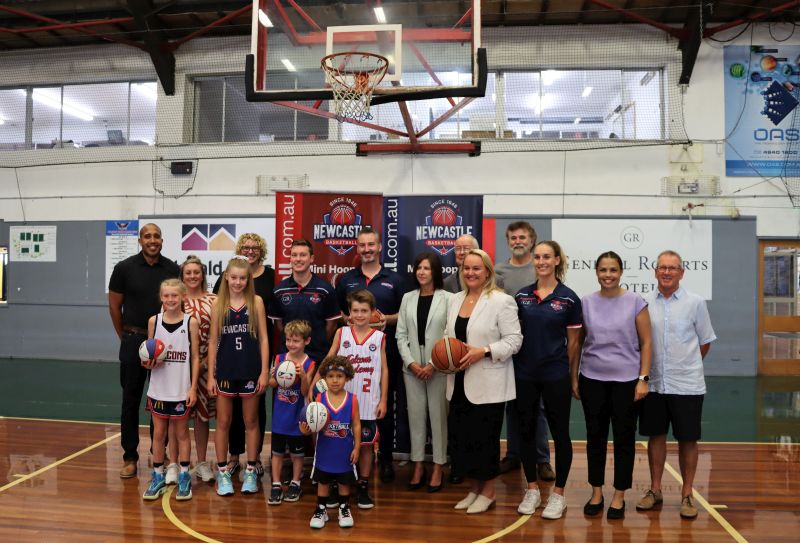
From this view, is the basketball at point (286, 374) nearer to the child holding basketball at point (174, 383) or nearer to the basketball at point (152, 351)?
the child holding basketball at point (174, 383)

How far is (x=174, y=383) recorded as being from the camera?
3.54 metres

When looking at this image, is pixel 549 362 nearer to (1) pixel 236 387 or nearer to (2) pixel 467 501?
→ (2) pixel 467 501

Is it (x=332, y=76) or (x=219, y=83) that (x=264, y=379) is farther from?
(x=219, y=83)

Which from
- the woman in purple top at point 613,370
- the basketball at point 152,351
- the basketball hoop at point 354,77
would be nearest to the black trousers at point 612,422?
the woman in purple top at point 613,370

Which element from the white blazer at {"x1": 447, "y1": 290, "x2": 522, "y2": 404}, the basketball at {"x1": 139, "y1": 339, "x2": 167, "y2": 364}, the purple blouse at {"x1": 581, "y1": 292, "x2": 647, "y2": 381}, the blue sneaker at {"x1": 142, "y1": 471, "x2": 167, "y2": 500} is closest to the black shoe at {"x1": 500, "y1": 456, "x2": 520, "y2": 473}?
the white blazer at {"x1": 447, "y1": 290, "x2": 522, "y2": 404}

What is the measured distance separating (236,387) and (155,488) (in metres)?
0.82

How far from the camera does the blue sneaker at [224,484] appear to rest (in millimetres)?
3498

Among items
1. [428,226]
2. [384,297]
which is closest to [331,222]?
[428,226]

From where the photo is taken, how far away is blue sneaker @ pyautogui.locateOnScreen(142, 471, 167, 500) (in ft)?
11.4

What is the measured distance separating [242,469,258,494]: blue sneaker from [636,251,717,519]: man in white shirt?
2.43 metres

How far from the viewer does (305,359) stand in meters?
3.45

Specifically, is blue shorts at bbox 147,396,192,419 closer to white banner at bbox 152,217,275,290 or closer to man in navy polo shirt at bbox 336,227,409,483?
man in navy polo shirt at bbox 336,227,409,483

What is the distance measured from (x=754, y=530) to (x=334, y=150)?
284 inches

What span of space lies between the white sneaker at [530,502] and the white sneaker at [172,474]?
2196mm
